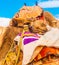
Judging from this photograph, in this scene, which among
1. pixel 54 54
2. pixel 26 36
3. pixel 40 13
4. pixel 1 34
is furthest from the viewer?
pixel 1 34

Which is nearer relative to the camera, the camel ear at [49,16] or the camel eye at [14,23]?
the camel eye at [14,23]

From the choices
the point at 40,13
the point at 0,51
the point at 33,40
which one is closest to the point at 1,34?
the point at 0,51

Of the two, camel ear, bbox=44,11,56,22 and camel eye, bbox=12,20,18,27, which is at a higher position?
camel ear, bbox=44,11,56,22

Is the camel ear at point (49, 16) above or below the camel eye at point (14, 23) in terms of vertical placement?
above

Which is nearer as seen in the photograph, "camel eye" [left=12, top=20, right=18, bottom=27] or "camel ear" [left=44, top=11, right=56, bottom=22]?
"camel eye" [left=12, top=20, right=18, bottom=27]

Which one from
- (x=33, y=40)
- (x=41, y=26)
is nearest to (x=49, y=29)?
(x=41, y=26)

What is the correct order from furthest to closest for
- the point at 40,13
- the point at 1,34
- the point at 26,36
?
the point at 1,34
the point at 40,13
the point at 26,36

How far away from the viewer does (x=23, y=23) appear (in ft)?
14.7

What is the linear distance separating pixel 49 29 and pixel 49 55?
47cm

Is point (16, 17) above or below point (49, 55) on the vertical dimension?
above

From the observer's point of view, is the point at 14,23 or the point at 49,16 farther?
the point at 49,16

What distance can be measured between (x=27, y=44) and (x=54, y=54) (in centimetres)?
30

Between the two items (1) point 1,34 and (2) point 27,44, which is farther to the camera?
(1) point 1,34

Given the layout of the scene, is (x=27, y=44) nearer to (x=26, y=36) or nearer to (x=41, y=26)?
(x=26, y=36)
